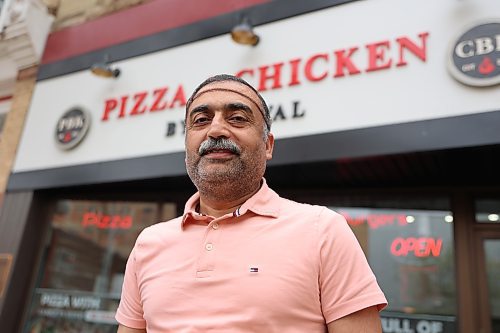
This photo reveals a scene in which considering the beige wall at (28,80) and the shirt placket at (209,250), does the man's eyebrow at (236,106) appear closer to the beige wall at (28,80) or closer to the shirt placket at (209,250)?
the shirt placket at (209,250)

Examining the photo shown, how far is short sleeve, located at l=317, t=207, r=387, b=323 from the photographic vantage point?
3.99ft

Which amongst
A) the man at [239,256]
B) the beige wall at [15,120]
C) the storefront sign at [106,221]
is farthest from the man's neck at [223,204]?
the beige wall at [15,120]

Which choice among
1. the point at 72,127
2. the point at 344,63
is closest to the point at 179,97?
the point at 72,127

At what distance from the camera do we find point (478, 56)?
10.4 feet

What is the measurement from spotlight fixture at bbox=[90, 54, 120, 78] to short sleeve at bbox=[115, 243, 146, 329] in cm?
368

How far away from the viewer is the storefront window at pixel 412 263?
3.55 metres

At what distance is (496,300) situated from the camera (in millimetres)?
3414

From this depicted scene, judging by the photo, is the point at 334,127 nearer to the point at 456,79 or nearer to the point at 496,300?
the point at 456,79

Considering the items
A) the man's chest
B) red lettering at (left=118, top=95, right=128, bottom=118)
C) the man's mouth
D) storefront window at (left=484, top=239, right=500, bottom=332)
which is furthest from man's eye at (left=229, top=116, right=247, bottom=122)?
red lettering at (left=118, top=95, right=128, bottom=118)

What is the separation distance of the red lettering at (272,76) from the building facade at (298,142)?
14 millimetres

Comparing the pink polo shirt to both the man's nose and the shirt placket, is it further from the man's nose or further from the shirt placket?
the man's nose

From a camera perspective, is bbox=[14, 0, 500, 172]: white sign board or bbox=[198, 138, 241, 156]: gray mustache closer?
bbox=[198, 138, 241, 156]: gray mustache

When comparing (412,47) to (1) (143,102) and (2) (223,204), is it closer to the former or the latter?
(2) (223,204)

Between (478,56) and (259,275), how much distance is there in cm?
270
